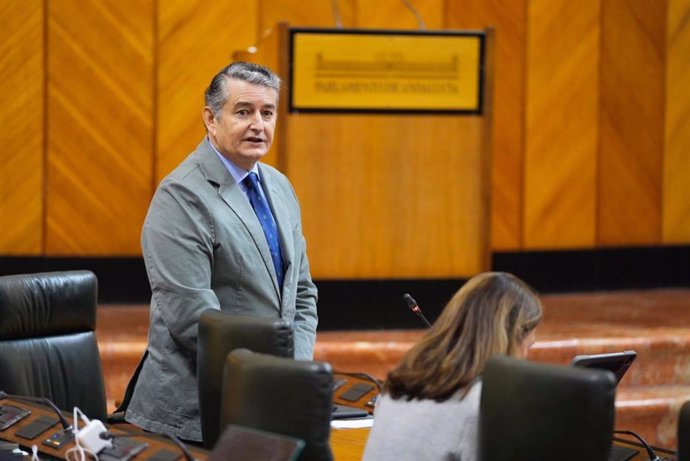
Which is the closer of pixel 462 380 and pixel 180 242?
pixel 462 380

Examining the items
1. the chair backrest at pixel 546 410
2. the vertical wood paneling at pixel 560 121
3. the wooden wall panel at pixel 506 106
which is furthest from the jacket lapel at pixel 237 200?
the vertical wood paneling at pixel 560 121

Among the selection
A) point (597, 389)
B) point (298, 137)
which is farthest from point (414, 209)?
point (597, 389)

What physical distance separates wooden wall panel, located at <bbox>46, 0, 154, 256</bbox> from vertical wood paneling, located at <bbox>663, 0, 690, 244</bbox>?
3031 millimetres

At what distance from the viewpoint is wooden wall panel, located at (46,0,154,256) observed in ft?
20.4

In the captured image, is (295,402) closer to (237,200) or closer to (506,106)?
(237,200)

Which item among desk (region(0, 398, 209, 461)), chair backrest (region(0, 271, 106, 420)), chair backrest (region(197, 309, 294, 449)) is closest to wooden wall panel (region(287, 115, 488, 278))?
chair backrest (region(0, 271, 106, 420))

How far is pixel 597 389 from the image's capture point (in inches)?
78.2

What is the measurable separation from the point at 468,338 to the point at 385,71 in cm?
314

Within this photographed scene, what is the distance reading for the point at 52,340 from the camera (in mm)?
3432

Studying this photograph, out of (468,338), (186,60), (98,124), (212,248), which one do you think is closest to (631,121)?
(186,60)

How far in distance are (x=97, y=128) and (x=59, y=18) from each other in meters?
0.57

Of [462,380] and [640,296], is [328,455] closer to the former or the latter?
[462,380]

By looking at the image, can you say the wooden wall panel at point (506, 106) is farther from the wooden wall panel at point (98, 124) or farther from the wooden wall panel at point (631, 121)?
the wooden wall panel at point (98, 124)

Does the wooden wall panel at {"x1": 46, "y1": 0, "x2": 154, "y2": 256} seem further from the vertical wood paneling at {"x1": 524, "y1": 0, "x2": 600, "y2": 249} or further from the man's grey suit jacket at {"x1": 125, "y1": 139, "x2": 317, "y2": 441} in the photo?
the man's grey suit jacket at {"x1": 125, "y1": 139, "x2": 317, "y2": 441}
